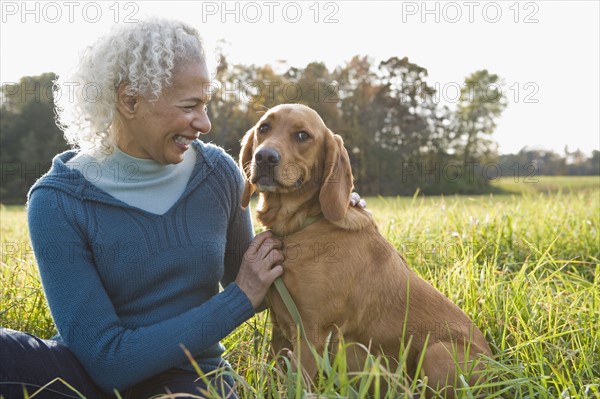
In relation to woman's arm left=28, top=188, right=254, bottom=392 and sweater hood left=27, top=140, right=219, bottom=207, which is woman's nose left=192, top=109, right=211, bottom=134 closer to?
sweater hood left=27, top=140, right=219, bottom=207

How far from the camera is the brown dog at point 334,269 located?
2539mm

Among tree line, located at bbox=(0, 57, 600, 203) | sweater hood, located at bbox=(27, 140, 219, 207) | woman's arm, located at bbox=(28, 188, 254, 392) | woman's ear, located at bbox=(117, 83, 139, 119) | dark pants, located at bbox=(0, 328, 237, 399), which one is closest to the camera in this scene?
dark pants, located at bbox=(0, 328, 237, 399)

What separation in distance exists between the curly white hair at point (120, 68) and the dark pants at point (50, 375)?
3.02ft

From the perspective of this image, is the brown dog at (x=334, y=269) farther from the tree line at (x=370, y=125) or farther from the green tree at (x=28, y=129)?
the green tree at (x=28, y=129)

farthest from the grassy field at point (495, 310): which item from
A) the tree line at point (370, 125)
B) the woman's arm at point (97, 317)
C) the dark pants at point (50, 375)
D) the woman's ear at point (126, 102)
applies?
the tree line at point (370, 125)

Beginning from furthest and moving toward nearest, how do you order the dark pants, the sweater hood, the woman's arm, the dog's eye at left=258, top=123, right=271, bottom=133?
the dog's eye at left=258, top=123, right=271, bottom=133 < the sweater hood < the woman's arm < the dark pants

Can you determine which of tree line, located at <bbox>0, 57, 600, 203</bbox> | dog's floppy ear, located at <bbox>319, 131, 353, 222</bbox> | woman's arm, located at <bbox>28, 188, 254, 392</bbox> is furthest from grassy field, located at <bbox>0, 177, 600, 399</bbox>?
tree line, located at <bbox>0, 57, 600, 203</bbox>

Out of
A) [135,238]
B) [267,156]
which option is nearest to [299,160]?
[267,156]

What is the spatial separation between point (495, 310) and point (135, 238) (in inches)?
82.6

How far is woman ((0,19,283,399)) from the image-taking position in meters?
2.37

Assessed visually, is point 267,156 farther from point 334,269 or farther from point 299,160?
point 334,269

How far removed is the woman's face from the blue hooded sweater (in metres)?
0.24

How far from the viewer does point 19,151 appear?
110ft

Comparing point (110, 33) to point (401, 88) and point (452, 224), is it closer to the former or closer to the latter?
point (452, 224)
